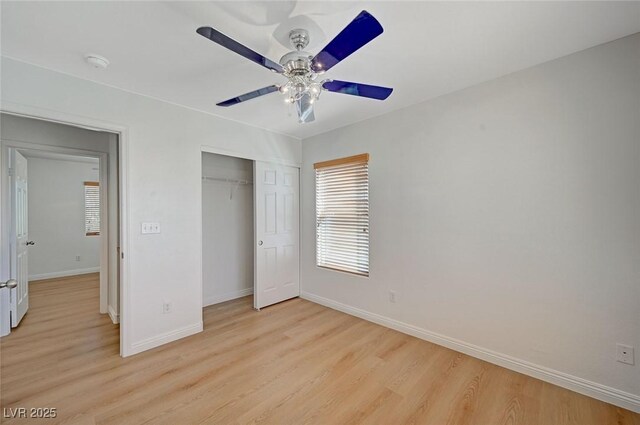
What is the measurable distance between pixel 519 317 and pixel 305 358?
75.0 inches

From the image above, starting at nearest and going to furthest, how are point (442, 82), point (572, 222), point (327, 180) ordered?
point (572, 222) < point (442, 82) < point (327, 180)

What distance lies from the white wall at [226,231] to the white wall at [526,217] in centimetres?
219

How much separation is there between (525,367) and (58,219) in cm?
813

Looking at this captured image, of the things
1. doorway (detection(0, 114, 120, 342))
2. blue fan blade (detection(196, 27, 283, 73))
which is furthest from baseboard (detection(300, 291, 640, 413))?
doorway (detection(0, 114, 120, 342))

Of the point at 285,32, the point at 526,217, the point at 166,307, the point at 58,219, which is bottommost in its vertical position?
the point at 166,307

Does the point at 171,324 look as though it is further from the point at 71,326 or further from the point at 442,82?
the point at 442,82

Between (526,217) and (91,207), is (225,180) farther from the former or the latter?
(91,207)

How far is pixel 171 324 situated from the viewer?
2.79 m

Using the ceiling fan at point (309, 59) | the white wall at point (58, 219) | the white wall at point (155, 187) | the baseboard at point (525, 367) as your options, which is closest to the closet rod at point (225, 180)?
the white wall at point (155, 187)

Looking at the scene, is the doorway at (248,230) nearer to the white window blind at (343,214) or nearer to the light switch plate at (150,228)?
the white window blind at (343,214)

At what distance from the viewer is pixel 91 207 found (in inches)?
239

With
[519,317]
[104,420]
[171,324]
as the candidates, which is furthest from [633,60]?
[171,324]

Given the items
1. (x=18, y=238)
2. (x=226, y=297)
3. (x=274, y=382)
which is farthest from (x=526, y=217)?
(x=18, y=238)

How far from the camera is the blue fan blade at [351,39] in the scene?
1077 mm
